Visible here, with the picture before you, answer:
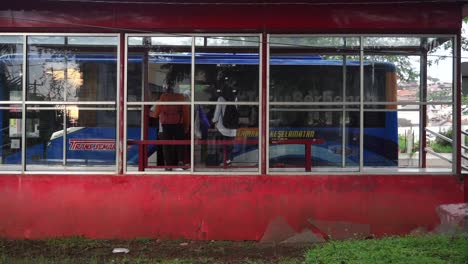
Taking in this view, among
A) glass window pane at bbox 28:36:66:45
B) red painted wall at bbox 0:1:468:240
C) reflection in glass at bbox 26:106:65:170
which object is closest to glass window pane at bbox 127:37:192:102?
red painted wall at bbox 0:1:468:240

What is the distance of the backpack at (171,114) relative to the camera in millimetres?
8625

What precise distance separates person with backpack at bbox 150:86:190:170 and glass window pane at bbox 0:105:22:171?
220 centimetres

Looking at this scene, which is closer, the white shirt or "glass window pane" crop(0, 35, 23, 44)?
"glass window pane" crop(0, 35, 23, 44)

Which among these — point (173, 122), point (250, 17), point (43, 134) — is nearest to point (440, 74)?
point (250, 17)

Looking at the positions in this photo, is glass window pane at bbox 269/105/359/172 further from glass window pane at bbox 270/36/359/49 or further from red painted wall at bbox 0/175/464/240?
glass window pane at bbox 270/36/359/49

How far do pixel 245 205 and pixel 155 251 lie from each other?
1.53 meters

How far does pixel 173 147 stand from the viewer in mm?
8641

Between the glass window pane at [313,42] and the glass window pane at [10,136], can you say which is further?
the glass window pane at [10,136]

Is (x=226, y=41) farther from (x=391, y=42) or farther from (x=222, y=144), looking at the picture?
(x=391, y=42)

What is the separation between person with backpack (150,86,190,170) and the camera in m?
8.53

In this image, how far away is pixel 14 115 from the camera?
8562 mm

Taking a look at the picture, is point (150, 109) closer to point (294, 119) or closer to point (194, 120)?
point (194, 120)

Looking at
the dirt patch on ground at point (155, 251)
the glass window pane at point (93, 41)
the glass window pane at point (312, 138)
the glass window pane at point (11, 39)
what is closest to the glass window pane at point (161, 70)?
the glass window pane at point (93, 41)

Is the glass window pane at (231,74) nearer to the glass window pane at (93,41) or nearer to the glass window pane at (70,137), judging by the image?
the glass window pane at (93,41)
